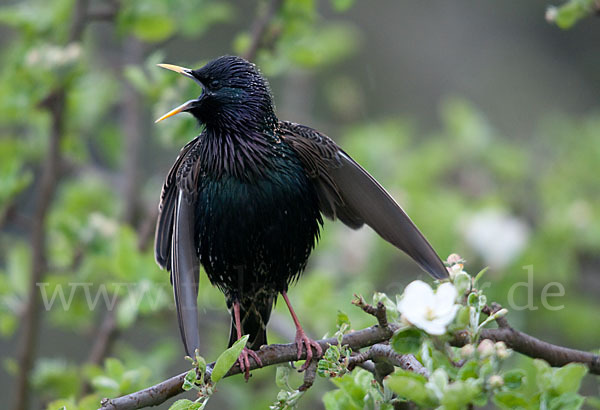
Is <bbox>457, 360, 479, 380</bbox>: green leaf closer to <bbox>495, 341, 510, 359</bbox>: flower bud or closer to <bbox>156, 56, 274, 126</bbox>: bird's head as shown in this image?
<bbox>495, 341, 510, 359</bbox>: flower bud

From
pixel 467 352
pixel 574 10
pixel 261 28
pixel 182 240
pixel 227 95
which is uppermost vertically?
pixel 261 28

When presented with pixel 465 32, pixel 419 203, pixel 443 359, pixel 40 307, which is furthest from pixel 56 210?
pixel 465 32

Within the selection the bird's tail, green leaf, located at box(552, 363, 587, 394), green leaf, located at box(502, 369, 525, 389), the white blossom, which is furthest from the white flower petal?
the bird's tail

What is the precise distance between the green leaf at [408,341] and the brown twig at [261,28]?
242 cm

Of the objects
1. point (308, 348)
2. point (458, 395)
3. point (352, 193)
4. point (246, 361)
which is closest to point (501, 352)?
point (458, 395)

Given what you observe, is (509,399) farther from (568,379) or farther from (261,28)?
(261,28)

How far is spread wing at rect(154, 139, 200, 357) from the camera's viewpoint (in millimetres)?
2982

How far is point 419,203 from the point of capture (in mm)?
5066

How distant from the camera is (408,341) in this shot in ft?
6.56

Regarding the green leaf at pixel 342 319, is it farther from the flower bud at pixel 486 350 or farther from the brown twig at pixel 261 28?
the brown twig at pixel 261 28

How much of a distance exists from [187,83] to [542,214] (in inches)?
119

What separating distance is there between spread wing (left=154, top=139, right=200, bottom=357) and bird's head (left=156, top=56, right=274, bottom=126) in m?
0.20

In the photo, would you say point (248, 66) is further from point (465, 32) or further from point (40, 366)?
point (465, 32)

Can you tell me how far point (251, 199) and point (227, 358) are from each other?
107 centimetres
